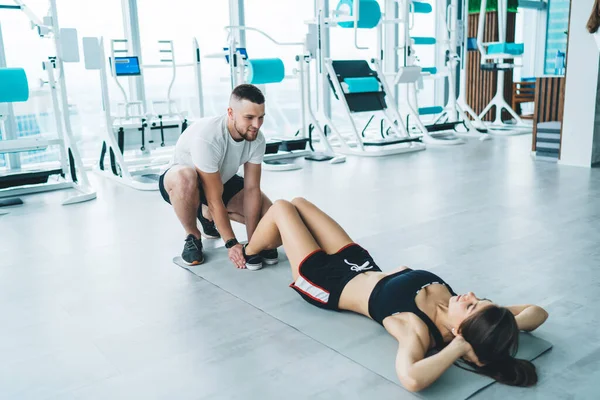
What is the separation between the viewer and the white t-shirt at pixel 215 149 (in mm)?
2670

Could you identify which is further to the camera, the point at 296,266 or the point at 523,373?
the point at 296,266

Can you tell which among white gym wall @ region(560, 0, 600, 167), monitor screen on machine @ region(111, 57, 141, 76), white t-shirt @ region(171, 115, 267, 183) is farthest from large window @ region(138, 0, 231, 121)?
white gym wall @ region(560, 0, 600, 167)

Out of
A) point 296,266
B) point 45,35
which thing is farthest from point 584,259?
point 45,35

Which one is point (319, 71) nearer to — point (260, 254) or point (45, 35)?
point (45, 35)

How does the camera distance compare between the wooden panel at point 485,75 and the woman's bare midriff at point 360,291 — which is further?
the wooden panel at point 485,75

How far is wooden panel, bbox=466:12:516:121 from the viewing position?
30.0ft

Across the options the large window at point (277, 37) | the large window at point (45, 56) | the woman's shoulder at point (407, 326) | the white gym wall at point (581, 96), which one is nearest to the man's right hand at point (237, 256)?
the woman's shoulder at point (407, 326)

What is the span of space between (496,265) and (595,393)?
1093 millimetres

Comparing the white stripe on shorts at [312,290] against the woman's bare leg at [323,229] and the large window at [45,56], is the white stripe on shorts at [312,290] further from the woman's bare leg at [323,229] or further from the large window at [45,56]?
the large window at [45,56]

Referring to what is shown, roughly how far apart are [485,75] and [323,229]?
7903 mm

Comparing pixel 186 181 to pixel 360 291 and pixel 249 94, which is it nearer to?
pixel 249 94

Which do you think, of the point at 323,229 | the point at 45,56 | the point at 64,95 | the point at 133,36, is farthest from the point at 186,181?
the point at 133,36

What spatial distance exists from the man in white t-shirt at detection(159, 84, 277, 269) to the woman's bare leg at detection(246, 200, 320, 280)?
0.55ft

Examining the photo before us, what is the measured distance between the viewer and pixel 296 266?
7.13 feet
